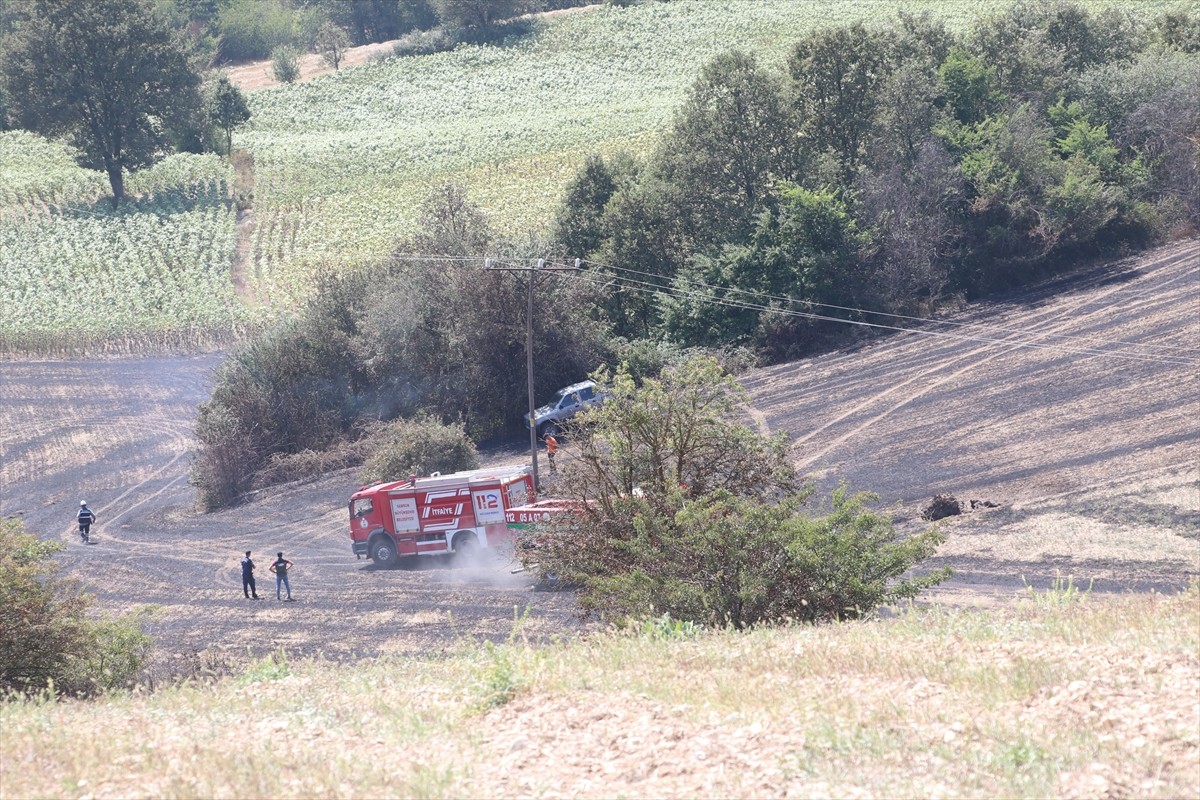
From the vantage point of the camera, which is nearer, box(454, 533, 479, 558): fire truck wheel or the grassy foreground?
the grassy foreground

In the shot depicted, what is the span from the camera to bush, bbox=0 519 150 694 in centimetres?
1620

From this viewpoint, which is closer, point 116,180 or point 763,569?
point 763,569

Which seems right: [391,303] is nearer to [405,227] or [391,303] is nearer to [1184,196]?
[405,227]

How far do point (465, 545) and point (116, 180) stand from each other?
195 feet

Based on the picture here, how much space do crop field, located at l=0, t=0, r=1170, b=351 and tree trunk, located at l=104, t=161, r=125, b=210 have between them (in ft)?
4.15

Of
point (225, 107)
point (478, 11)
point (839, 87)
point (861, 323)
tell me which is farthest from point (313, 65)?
point (861, 323)

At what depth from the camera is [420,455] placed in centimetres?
3656

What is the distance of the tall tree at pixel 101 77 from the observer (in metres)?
73.8

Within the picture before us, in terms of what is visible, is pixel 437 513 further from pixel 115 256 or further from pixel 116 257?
pixel 115 256

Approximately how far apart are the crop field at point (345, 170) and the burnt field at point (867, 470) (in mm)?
7493

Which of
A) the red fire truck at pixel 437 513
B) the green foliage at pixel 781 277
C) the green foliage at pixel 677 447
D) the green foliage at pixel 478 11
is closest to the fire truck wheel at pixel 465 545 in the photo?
the red fire truck at pixel 437 513

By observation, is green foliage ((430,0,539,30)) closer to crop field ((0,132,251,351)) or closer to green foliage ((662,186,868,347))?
crop field ((0,132,251,351))

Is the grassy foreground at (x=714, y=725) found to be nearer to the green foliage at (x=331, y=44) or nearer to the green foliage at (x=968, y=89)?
the green foliage at (x=968, y=89)

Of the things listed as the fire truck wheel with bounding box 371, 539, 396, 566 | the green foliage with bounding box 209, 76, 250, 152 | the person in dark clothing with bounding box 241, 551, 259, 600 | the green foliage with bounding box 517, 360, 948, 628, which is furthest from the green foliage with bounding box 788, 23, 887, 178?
the green foliage with bounding box 209, 76, 250, 152
